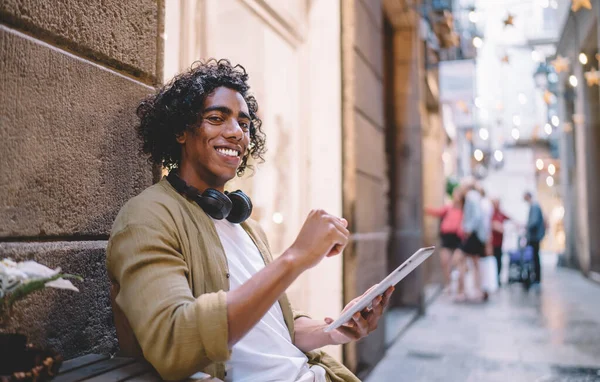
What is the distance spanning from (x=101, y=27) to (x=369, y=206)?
3713 mm

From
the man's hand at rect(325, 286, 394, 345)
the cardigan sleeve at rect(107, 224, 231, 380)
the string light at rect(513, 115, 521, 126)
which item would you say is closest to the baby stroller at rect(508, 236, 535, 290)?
the man's hand at rect(325, 286, 394, 345)

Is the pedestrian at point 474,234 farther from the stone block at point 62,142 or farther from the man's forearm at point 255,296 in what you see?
the man's forearm at point 255,296

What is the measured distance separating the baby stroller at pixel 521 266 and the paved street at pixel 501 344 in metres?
2.65

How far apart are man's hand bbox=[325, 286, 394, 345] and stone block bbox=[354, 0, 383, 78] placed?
3401 mm

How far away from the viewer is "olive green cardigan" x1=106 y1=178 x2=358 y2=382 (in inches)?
59.2

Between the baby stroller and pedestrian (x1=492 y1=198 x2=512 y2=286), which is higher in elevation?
pedestrian (x1=492 y1=198 x2=512 y2=286)

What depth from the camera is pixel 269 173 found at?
446 cm

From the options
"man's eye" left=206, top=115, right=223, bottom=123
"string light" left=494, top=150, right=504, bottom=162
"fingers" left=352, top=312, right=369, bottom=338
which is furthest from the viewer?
"string light" left=494, top=150, right=504, bottom=162

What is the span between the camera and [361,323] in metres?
2.21

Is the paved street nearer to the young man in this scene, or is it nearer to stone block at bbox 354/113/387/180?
stone block at bbox 354/113/387/180

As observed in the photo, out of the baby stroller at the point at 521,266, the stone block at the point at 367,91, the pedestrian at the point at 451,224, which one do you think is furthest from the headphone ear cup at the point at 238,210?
the baby stroller at the point at 521,266

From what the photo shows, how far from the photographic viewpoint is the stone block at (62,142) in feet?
5.69

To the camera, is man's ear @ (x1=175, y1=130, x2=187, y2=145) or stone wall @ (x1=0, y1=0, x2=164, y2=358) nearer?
stone wall @ (x1=0, y1=0, x2=164, y2=358)

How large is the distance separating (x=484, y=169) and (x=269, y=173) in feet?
115
